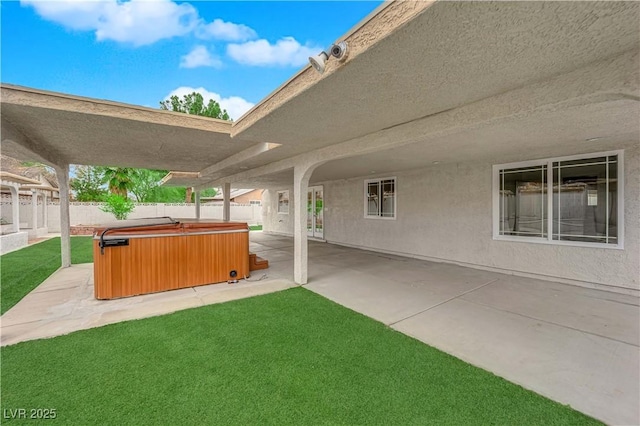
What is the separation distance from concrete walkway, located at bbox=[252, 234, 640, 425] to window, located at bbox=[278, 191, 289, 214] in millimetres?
8746

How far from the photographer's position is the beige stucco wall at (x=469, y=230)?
5.18 metres

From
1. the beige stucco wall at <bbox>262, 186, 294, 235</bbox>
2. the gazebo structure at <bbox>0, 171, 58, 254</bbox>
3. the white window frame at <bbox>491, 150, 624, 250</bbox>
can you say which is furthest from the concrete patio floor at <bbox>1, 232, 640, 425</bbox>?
the beige stucco wall at <bbox>262, 186, 294, 235</bbox>

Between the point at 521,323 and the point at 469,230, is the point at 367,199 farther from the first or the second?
the point at 521,323

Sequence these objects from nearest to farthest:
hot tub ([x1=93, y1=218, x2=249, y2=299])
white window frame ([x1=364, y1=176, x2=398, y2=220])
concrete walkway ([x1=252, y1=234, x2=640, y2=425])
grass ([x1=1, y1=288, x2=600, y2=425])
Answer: grass ([x1=1, y1=288, x2=600, y2=425]), concrete walkway ([x1=252, y1=234, x2=640, y2=425]), hot tub ([x1=93, y1=218, x2=249, y2=299]), white window frame ([x1=364, y1=176, x2=398, y2=220])

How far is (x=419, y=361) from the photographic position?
298cm

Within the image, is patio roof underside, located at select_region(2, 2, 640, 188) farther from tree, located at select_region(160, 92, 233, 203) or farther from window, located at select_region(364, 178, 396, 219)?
tree, located at select_region(160, 92, 233, 203)

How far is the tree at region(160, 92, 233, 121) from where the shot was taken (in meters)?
22.3

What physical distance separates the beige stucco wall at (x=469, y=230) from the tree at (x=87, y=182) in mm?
Answer: 27872

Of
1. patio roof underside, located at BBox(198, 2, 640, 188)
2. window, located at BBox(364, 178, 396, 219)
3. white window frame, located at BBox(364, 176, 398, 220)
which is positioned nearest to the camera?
patio roof underside, located at BBox(198, 2, 640, 188)

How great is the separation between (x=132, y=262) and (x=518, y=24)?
6.32m

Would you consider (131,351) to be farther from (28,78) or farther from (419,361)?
(28,78)

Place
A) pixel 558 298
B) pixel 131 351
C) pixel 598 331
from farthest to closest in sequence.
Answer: pixel 558 298 → pixel 598 331 → pixel 131 351

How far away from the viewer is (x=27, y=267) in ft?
24.2

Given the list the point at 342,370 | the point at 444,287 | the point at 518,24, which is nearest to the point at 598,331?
the point at 444,287
